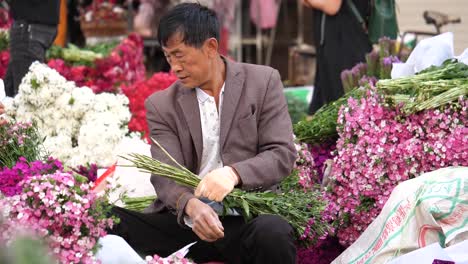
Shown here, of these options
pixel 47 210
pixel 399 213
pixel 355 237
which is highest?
pixel 47 210

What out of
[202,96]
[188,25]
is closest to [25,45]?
[202,96]

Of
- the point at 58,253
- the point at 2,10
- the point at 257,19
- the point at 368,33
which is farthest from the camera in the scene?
the point at 257,19

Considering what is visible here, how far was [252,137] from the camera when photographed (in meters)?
3.17

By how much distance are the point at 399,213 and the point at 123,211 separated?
106 cm

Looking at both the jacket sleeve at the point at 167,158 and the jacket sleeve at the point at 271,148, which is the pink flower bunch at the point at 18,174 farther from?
the jacket sleeve at the point at 271,148

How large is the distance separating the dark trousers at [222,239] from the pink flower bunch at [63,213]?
1.94ft

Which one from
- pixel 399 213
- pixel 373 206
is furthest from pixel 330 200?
pixel 399 213

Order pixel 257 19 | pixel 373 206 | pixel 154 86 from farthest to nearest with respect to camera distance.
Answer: pixel 257 19
pixel 154 86
pixel 373 206

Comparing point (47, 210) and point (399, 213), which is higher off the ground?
point (47, 210)

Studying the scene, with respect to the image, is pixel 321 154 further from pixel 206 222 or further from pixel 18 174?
pixel 18 174

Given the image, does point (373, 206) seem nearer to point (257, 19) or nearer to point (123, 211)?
point (123, 211)

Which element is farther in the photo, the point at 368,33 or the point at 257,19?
the point at 257,19

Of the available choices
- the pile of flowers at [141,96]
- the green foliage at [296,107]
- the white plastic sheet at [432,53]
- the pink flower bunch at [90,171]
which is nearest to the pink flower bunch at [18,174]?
the pink flower bunch at [90,171]

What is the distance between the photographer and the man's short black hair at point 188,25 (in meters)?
3.02
